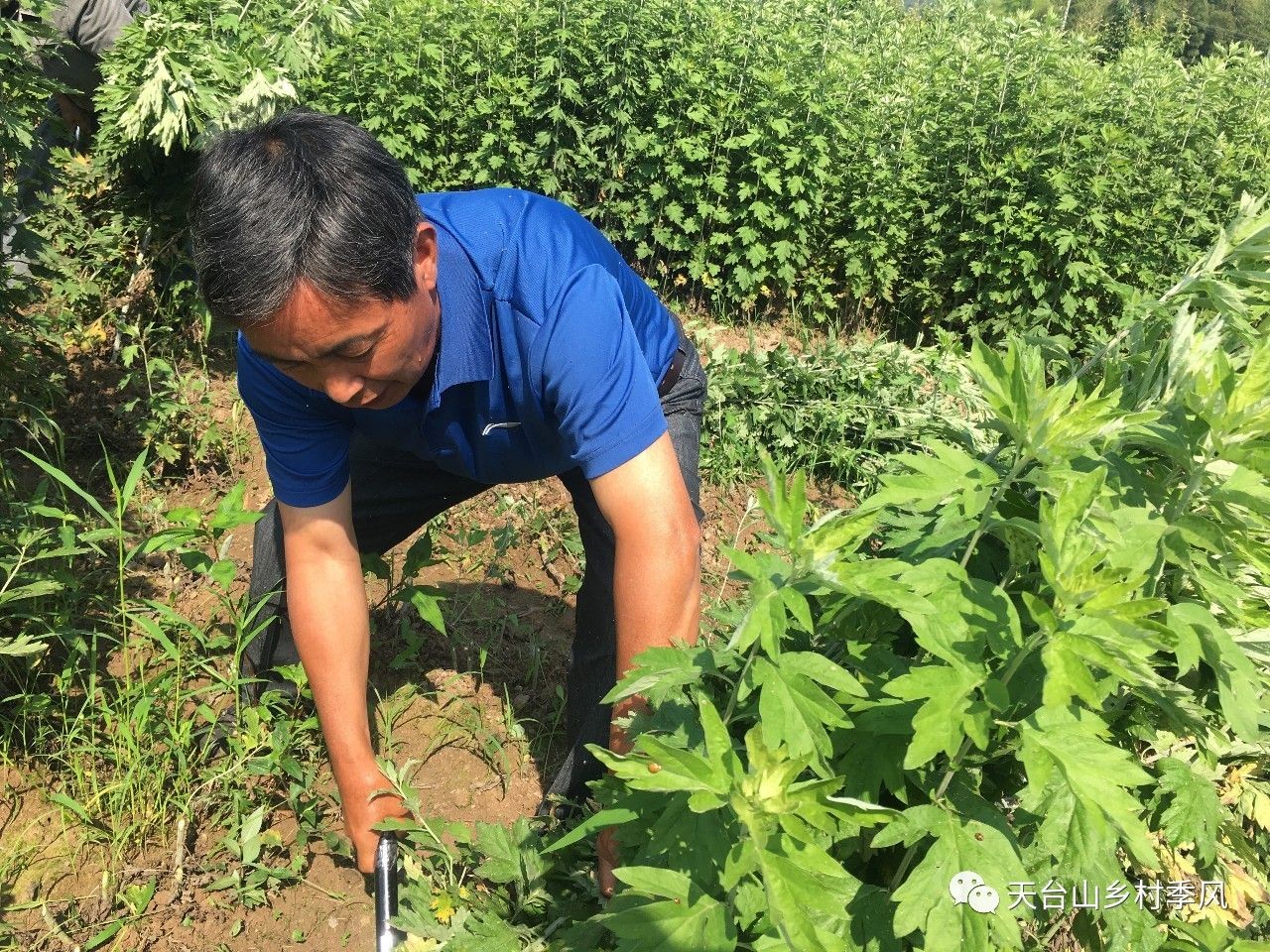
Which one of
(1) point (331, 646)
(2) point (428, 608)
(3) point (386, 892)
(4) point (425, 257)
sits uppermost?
(4) point (425, 257)

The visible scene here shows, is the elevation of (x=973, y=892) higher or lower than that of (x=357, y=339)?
lower

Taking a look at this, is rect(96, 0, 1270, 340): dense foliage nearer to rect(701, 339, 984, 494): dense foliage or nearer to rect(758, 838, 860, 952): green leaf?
rect(701, 339, 984, 494): dense foliage

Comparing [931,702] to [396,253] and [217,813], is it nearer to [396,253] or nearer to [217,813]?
[396,253]

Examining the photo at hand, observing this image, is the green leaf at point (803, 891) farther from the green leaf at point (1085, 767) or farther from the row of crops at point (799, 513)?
the green leaf at point (1085, 767)

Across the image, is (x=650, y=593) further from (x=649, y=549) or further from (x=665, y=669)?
(x=665, y=669)

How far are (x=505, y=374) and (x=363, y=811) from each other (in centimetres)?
99

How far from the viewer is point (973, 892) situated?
129cm

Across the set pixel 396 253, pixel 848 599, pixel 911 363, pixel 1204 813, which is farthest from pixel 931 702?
pixel 911 363

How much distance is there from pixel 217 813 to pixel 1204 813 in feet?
7.15

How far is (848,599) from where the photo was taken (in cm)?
151

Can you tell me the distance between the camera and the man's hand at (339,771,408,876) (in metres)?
2.14

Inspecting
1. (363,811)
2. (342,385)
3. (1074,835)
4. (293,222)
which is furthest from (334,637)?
(1074,835)

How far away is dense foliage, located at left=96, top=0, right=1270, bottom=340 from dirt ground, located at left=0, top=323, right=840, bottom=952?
2215mm

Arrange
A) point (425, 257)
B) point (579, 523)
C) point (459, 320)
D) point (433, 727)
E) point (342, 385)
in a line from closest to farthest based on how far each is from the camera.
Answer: point (342, 385), point (425, 257), point (459, 320), point (579, 523), point (433, 727)
